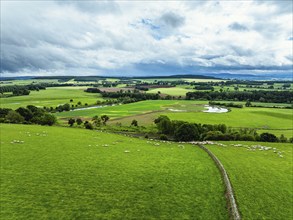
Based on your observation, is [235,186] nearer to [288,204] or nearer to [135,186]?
[288,204]

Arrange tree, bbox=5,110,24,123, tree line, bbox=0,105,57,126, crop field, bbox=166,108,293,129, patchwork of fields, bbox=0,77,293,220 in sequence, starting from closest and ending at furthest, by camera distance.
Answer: patchwork of fields, bbox=0,77,293,220 → tree line, bbox=0,105,57,126 → tree, bbox=5,110,24,123 → crop field, bbox=166,108,293,129

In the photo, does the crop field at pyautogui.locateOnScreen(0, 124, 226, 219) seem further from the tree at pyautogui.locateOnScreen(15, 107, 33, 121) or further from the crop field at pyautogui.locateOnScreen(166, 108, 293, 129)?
the crop field at pyautogui.locateOnScreen(166, 108, 293, 129)

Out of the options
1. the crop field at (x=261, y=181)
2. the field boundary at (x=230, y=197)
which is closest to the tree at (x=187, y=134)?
the crop field at (x=261, y=181)

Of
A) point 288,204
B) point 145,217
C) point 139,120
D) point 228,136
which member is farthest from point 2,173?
point 139,120

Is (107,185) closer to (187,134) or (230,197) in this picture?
(230,197)

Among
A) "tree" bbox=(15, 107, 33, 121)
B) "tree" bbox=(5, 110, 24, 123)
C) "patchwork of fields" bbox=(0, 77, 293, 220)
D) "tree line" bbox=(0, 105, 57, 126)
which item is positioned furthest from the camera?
"tree" bbox=(15, 107, 33, 121)

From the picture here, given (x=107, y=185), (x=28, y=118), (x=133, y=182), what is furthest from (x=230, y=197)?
(x=28, y=118)

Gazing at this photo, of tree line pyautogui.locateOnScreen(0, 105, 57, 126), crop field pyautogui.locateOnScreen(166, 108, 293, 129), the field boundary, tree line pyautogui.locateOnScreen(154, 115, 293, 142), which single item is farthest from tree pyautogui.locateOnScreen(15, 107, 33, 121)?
the field boundary
